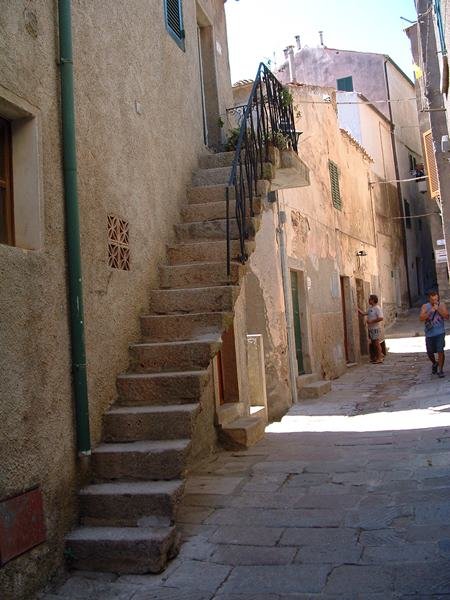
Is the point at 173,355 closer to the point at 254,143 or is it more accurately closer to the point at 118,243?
the point at 118,243

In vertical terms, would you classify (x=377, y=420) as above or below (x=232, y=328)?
below

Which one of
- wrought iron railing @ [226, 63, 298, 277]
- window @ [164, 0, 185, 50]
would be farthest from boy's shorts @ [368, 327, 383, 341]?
window @ [164, 0, 185, 50]

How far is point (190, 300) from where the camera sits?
5.39 m

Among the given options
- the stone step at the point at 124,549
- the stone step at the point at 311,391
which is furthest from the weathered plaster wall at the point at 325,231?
the stone step at the point at 124,549

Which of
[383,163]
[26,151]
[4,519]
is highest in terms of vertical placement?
[383,163]

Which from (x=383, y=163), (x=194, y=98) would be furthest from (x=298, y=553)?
(x=383, y=163)

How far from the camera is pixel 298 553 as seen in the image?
3.46 metres

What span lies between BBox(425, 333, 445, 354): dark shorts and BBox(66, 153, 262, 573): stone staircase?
5.69 metres

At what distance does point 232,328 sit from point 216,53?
13.9 feet

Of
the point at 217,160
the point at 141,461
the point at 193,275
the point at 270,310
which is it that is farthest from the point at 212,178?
the point at 141,461

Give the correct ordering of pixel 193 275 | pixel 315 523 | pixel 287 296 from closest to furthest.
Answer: pixel 315 523
pixel 193 275
pixel 287 296

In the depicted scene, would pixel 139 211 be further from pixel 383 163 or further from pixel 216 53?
pixel 383 163

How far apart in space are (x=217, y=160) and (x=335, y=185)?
784 cm

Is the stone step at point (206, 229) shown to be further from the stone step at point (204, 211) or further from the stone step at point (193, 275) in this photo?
the stone step at point (193, 275)
